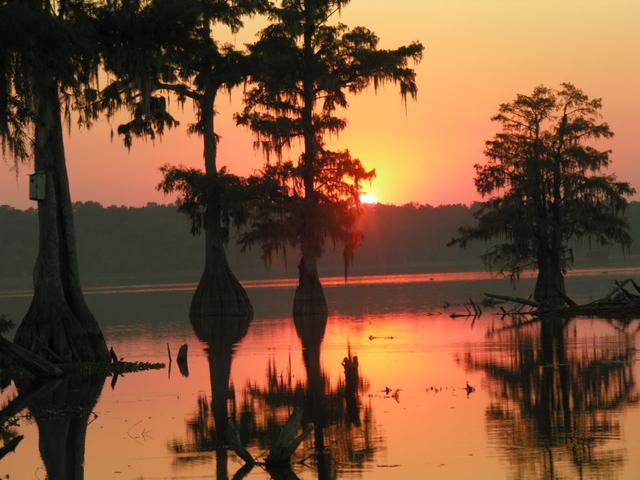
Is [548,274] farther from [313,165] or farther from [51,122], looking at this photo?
[51,122]

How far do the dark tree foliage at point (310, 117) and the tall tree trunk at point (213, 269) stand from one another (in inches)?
70.6

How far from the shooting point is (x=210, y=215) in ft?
173

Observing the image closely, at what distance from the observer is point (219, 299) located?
50188mm

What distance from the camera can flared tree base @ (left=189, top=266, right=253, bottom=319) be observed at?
49875 mm

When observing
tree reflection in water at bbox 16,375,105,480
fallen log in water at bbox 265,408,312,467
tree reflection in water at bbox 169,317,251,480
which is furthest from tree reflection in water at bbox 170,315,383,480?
tree reflection in water at bbox 16,375,105,480

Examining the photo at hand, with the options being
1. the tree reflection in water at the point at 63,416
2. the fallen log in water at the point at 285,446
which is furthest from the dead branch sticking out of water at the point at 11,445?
the fallen log in water at the point at 285,446

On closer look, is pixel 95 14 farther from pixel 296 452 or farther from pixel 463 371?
pixel 296 452

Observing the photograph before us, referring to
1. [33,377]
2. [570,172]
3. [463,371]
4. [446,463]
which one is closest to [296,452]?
[446,463]

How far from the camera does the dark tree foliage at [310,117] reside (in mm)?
48938

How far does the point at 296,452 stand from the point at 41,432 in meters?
4.46

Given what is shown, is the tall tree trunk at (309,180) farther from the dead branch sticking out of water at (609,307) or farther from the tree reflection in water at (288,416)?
the tree reflection in water at (288,416)

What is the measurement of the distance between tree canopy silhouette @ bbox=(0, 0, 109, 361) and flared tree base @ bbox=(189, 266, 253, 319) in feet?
64.1

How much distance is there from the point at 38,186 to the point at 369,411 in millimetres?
12436

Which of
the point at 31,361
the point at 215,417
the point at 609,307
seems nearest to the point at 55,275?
the point at 31,361
